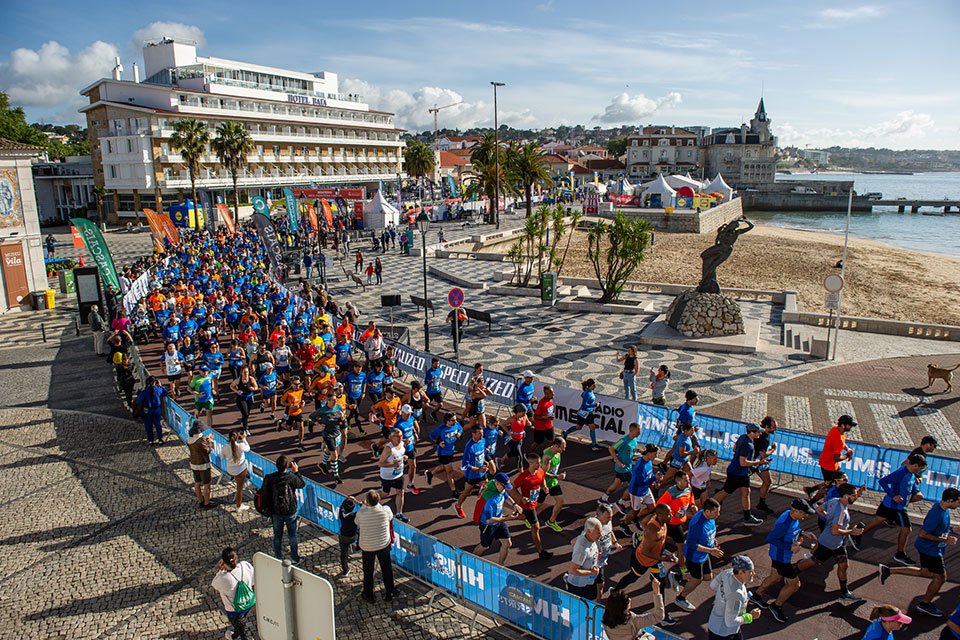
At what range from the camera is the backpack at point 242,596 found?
6.51 meters

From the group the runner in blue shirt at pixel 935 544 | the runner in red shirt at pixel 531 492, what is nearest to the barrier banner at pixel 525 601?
the runner in red shirt at pixel 531 492

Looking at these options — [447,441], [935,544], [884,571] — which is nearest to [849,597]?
[884,571]

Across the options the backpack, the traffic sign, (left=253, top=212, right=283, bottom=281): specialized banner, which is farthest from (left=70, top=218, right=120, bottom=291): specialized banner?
the traffic sign

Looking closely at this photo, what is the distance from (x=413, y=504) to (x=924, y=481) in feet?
26.8

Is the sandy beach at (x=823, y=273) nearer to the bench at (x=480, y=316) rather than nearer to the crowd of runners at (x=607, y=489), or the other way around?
the bench at (x=480, y=316)

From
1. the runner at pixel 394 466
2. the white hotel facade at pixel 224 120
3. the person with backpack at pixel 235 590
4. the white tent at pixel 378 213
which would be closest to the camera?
the person with backpack at pixel 235 590

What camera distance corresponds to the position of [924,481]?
31.8 feet

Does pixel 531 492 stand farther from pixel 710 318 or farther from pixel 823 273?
pixel 823 273

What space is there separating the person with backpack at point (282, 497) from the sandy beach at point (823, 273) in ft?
83.5

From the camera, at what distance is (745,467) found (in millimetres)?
9055

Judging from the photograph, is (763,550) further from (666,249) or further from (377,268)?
(666,249)

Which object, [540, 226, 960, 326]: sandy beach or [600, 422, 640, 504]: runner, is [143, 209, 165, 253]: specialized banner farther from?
[600, 422, 640, 504]: runner

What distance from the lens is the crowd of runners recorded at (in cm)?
686

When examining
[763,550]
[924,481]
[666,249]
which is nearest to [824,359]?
[924,481]
